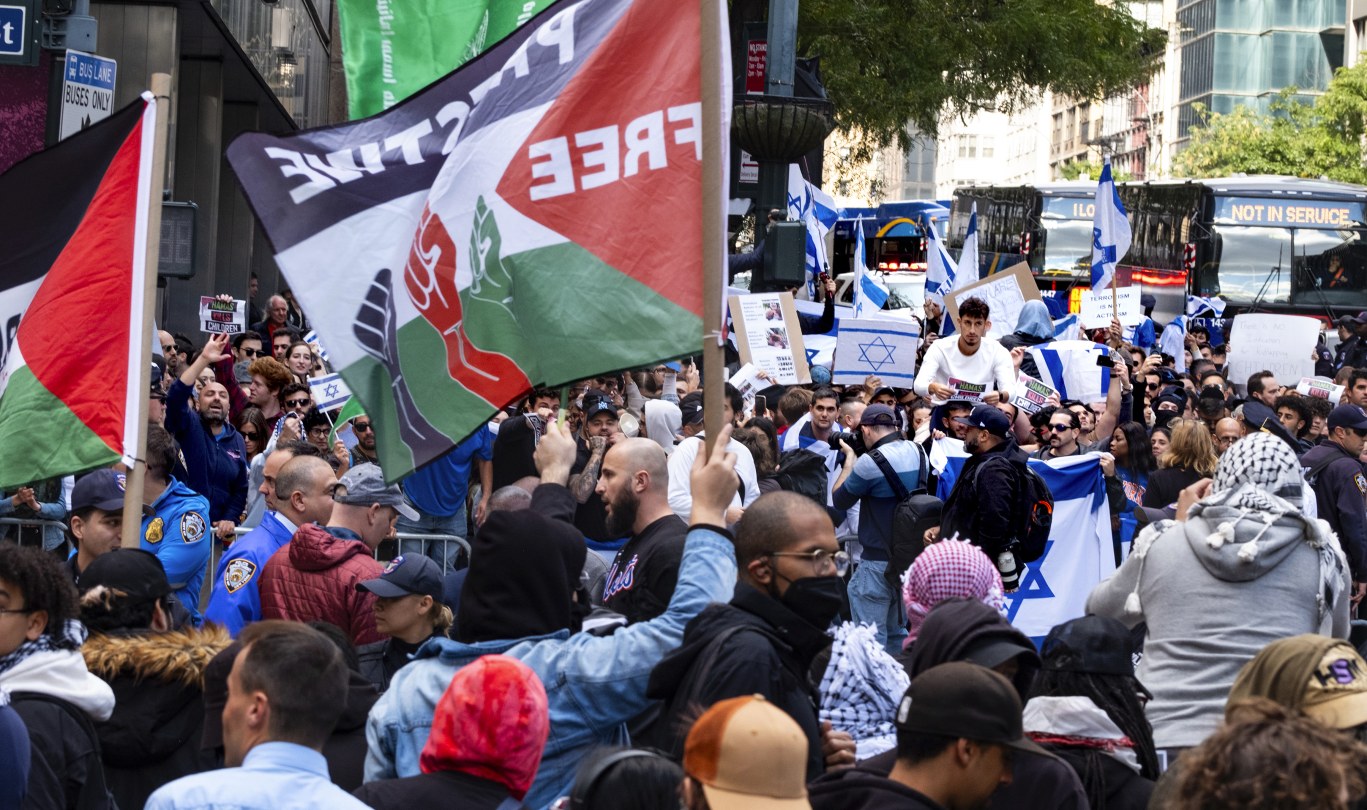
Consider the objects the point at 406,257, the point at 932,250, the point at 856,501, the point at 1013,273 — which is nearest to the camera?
the point at 406,257

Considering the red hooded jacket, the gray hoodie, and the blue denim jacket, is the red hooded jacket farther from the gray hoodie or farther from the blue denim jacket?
the gray hoodie

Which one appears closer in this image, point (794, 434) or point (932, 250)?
point (794, 434)

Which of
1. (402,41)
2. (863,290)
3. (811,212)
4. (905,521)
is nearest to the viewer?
(905,521)

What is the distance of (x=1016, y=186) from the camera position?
1264 inches

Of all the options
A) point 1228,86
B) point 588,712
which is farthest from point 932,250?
point 1228,86

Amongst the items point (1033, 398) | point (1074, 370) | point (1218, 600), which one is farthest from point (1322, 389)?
point (1218, 600)

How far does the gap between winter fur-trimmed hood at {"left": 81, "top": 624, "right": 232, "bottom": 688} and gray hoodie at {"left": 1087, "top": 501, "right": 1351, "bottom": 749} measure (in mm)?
2997

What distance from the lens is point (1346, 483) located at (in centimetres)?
1002

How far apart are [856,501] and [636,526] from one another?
4.31 meters

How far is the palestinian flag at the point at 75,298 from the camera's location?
5.96 metres

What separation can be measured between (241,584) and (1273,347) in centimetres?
1403

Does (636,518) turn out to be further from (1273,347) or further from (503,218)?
(1273,347)

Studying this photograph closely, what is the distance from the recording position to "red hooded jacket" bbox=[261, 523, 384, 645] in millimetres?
6242

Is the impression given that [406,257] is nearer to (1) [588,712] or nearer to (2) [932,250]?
(1) [588,712]
